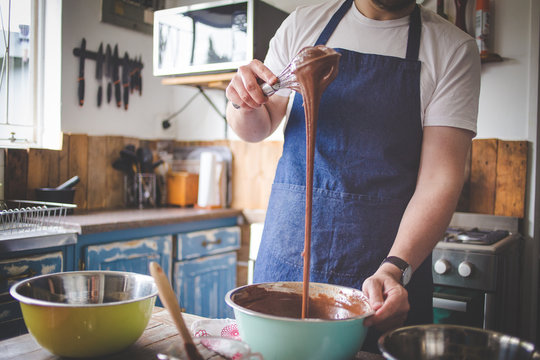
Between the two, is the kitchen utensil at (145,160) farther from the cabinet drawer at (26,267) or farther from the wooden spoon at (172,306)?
the wooden spoon at (172,306)

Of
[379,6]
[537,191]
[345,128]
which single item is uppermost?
[379,6]

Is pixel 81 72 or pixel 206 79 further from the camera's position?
pixel 81 72

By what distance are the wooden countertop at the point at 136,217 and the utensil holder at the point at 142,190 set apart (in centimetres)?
14

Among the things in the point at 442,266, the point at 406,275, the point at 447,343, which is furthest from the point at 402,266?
the point at 442,266

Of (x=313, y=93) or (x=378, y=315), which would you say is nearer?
(x=378, y=315)

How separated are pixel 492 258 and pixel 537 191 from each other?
73cm

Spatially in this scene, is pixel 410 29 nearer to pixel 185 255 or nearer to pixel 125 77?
pixel 185 255

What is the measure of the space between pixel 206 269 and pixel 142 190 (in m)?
0.69

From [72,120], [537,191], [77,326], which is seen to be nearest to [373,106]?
[77,326]

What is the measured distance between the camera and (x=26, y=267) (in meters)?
1.92

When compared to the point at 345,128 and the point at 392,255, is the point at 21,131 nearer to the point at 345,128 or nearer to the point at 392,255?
the point at 345,128

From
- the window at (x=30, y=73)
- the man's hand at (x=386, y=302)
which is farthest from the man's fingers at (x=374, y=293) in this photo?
the window at (x=30, y=73)

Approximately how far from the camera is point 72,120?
2.80m

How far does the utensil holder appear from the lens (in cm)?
304
